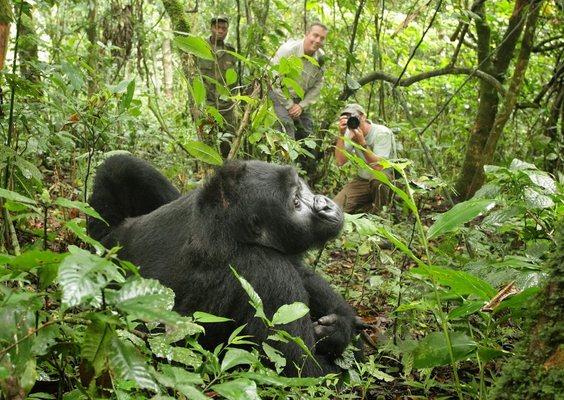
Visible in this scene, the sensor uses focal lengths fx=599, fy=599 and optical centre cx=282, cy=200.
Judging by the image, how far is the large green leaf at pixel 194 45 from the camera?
360 cm

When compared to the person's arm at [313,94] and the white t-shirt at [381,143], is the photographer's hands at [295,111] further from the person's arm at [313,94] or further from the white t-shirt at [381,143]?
the white t-shirt at [381,143]

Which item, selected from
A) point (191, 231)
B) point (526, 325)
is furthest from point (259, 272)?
Result: point (526, 325)

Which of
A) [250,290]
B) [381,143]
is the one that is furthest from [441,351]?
[381,143]

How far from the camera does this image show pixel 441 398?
2.99 meters

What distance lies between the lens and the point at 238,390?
1561 millimetres

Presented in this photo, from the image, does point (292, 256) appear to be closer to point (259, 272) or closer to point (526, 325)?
point (259, 272)

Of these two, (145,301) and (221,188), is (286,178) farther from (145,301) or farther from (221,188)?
(145,301)

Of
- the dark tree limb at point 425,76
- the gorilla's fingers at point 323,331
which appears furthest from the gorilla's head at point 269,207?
the dark tree limb at point 425,76

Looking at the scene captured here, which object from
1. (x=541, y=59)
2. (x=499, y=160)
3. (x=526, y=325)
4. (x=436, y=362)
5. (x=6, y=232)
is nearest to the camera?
(x=526, y=325)

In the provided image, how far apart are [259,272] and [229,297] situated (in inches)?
8.5

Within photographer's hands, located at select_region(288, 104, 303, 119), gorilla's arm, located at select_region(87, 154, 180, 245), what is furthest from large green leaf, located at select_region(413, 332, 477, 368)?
photographer's hands, located at select_region(288, 104, 303, 119)

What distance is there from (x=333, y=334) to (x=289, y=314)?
167 centimetres

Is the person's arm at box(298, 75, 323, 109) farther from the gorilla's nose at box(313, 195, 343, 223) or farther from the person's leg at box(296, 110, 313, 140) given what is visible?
the gorilla's nose at box(313, 195, 343, 223)

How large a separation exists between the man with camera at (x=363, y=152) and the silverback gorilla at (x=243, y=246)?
7.99ft
